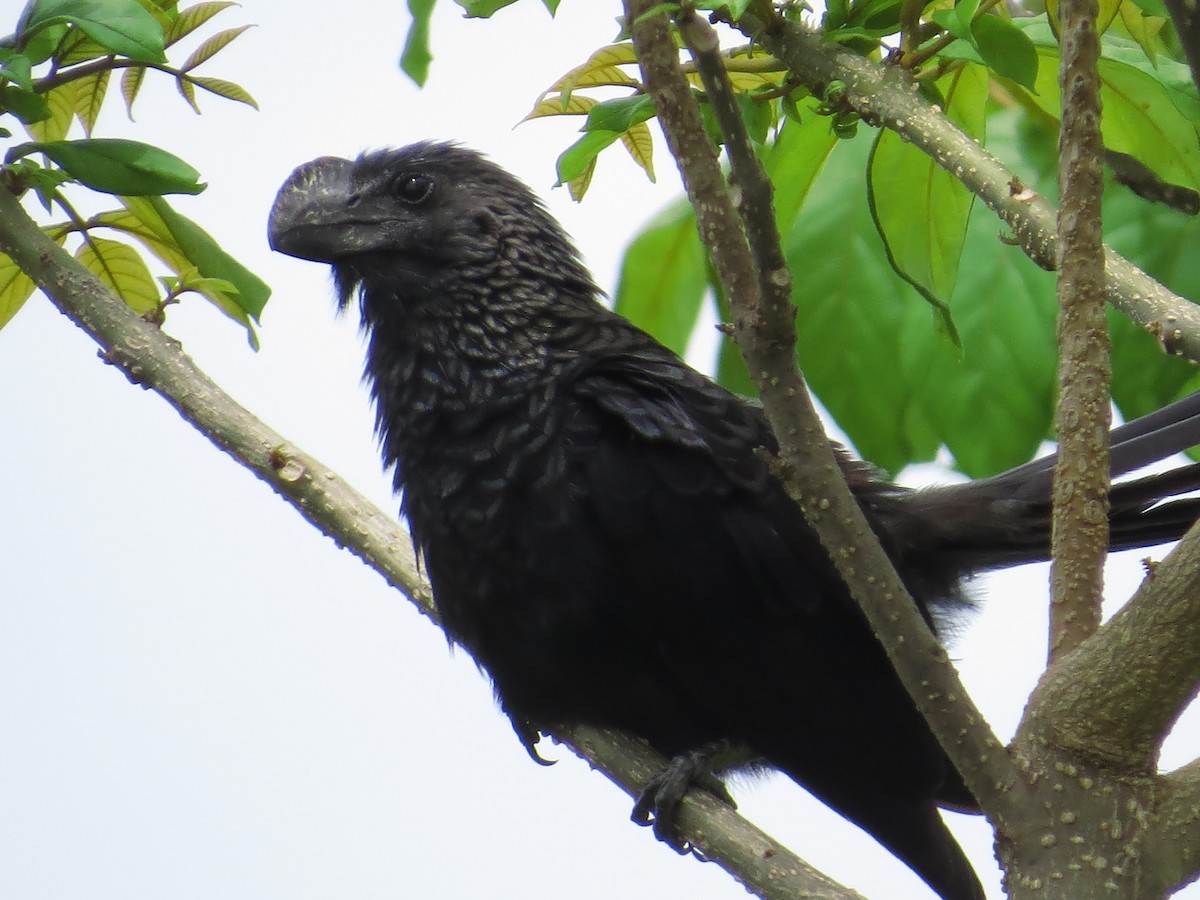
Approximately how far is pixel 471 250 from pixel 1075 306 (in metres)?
1.11

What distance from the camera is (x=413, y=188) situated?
2062 millimetres

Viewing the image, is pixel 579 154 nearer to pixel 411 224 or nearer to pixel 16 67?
pixel 16 67

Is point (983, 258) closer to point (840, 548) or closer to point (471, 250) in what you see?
point (471, 250)

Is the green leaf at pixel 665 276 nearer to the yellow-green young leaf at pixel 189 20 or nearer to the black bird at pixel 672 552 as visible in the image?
the black bird at pixel 672 552

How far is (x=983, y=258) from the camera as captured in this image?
1896 mm

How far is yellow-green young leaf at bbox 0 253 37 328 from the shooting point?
1724 millimetres

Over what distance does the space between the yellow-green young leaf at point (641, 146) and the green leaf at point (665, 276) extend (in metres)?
0.38

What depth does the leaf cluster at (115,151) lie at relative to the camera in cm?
132

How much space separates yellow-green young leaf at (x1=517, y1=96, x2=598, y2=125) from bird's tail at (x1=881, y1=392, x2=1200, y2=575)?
777 mm

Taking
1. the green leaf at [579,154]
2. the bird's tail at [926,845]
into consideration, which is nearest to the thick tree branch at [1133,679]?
the bird's tail at [926,845]

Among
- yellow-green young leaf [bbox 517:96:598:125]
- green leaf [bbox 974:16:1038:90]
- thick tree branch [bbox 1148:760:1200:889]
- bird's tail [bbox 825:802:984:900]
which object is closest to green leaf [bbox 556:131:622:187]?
yellow-green young leaf [bbox 517:96:598:125]

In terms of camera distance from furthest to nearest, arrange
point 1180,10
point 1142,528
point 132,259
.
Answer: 1. point 132,259
2. point 1142,528
3. point 1180,10

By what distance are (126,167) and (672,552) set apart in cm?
79

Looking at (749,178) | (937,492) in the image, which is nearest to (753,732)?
(937,492)
